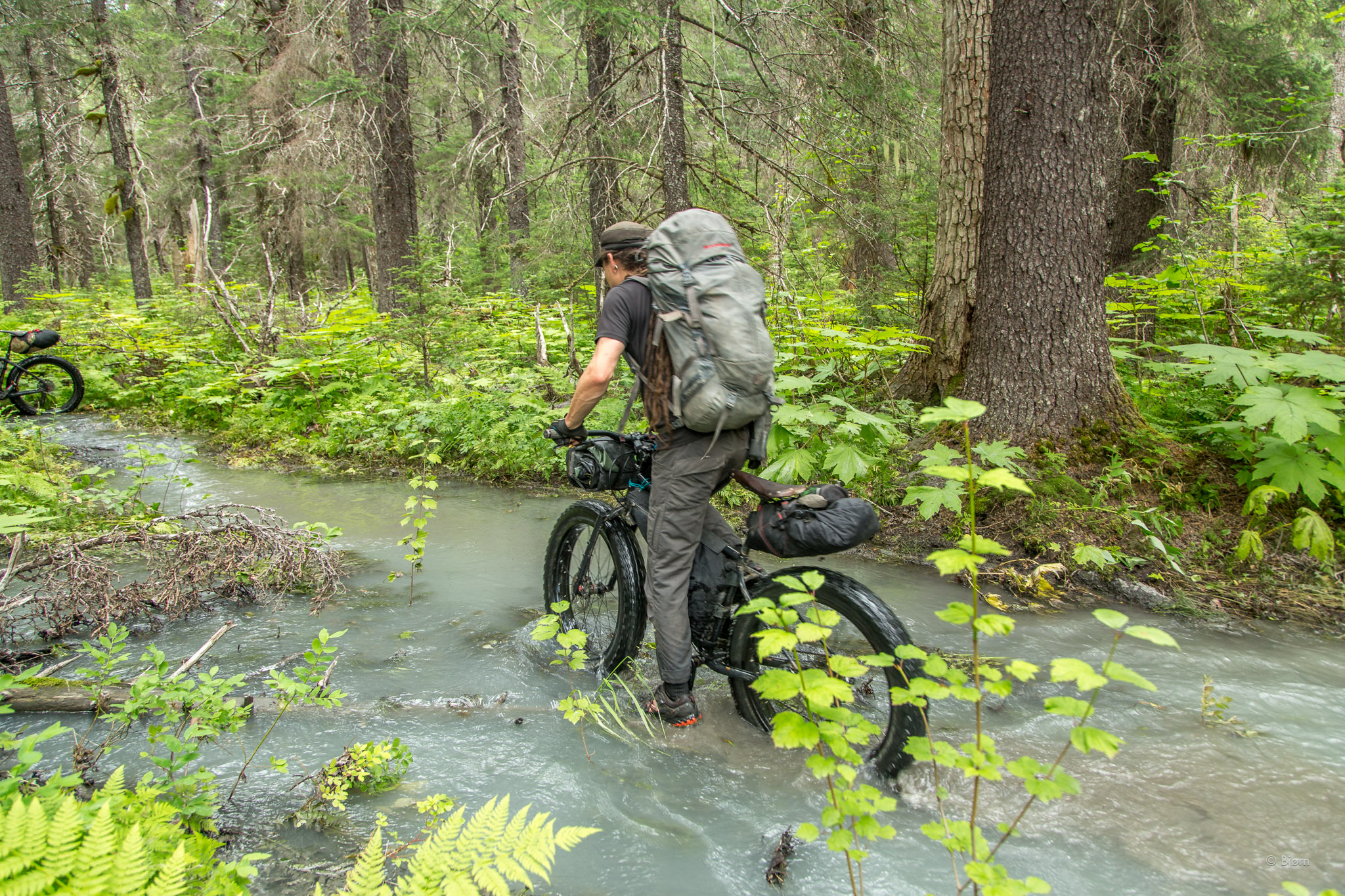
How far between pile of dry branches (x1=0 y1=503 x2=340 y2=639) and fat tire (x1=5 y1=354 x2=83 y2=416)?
682 cm

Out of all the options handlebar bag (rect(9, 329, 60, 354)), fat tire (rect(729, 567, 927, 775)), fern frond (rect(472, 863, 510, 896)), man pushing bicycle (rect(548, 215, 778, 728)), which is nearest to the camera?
Result: fern frond (rect(472, 863, 510, 896))

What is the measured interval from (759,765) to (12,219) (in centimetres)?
2010

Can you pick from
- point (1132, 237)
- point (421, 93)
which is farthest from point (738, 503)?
point (421, 93)

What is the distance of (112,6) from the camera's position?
16297 mm

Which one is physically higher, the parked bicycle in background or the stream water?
the parked bicycle in background

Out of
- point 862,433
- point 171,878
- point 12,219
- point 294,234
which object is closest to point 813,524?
point 171,878

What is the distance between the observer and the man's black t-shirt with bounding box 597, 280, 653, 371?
2906 mm

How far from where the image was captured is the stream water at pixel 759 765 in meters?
2.38

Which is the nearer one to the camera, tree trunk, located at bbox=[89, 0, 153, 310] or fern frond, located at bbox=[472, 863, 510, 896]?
fern frond, located at bbox=[472, 863, 510, 896]

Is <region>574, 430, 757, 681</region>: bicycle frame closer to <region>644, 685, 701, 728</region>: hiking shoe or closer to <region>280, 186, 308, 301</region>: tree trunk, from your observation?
<region>644, 685, 701, 728</region>: hiking shoe

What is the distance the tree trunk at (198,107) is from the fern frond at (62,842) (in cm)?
1661

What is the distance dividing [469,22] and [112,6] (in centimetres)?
1345

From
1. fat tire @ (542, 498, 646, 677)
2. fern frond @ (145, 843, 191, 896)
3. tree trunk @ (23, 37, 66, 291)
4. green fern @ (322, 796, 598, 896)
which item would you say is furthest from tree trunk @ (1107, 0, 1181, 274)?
tree trunk @ (23, 37, 66, 291)

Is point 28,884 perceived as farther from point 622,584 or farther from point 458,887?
point 622,584
